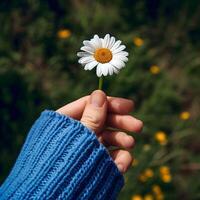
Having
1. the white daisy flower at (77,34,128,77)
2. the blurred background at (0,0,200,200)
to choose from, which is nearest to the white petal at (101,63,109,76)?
the white daisy flower at (77,34,128,77)

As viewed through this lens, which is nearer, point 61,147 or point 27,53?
point 61,147

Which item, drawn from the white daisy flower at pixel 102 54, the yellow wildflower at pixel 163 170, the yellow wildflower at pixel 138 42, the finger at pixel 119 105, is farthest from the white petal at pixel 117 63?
the yellow wildflower at pixel 138 42

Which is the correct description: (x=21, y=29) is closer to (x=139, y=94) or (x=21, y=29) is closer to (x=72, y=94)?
(x=72, y=94)

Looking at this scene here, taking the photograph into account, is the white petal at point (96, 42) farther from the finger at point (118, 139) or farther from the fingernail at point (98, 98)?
the finger at point (118, 139)

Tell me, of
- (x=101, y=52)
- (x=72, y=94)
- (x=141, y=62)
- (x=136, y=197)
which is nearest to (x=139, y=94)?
(x=141, y=62)

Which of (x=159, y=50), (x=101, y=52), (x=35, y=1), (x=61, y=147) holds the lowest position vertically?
(x=61, y=147)

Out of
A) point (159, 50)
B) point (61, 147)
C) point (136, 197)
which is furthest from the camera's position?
point (159, 50)

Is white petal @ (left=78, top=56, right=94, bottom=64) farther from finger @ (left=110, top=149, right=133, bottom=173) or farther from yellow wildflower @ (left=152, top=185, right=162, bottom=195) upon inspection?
yellow wildflower @ (left=152, top=185, right=162, bottom=195)
